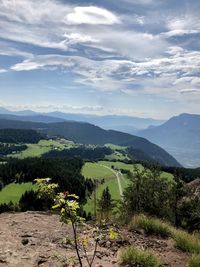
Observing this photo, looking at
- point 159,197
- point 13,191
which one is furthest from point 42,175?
point 159,197

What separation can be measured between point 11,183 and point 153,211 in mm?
132076

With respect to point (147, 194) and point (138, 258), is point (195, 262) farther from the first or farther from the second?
point (147, 194)

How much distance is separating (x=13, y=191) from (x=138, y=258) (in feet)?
476

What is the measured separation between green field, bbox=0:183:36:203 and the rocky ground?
126 metres

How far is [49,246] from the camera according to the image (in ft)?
44.7

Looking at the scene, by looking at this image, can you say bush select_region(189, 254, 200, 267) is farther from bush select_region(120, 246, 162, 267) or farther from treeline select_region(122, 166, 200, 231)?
treeline select_region(122, 166, 200, 231)

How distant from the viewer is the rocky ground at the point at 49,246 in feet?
40.1

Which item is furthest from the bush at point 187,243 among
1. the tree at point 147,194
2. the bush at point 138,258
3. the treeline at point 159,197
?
the treeline at point 159,197

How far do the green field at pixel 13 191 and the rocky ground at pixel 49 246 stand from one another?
126 meters

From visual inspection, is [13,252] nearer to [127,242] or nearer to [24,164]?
[127,242]

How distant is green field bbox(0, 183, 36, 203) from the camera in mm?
139125

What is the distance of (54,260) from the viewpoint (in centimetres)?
1241

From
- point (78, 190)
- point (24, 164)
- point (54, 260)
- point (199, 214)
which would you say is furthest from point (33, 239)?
point (24, 164)

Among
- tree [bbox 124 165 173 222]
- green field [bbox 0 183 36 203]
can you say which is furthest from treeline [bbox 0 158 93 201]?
tree [bbox 124 165 173 222]
